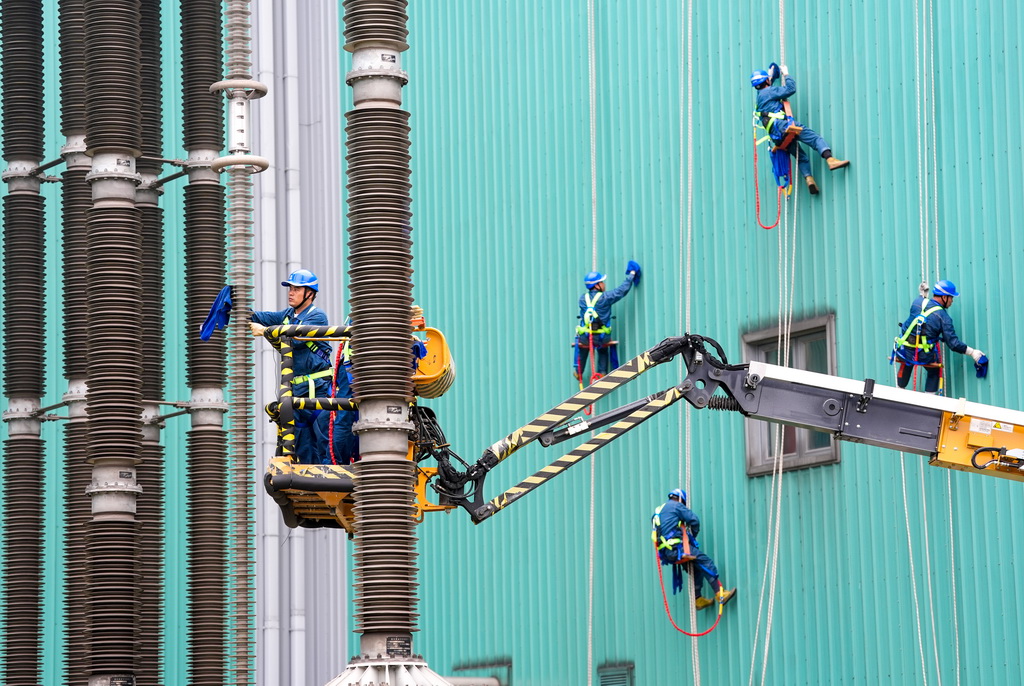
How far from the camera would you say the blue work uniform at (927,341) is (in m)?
22.5

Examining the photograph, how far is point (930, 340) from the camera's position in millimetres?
22672

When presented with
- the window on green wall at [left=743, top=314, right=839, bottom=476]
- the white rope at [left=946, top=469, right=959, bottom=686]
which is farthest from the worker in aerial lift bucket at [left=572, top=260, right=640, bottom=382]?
the white rope at [left=946, top=469, right=959, bottom=686]

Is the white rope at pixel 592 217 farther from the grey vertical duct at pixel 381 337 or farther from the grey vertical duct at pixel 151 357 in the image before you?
the grey vertical duct at pixel 381 337

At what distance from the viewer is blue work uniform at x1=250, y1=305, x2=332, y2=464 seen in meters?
19.3

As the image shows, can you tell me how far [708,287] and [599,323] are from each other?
215 cm

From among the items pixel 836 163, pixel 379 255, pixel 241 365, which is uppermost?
pixel 836 163

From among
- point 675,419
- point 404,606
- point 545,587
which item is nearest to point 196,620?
point 545,587

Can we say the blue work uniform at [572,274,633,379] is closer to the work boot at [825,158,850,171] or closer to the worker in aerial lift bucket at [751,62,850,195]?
the worker in aerial lift bucket at [751,62,850,195]

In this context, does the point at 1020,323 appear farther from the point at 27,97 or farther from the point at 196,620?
the point at 27,97

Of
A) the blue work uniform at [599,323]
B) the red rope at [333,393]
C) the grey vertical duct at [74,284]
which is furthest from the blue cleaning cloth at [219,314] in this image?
the blue work uniform at [599,323]

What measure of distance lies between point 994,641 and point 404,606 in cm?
930

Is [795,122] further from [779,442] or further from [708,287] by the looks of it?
[779,442]

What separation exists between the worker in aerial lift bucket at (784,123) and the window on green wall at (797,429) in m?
2.08

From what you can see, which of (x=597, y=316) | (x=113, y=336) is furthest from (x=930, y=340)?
(x=113, y=336)
